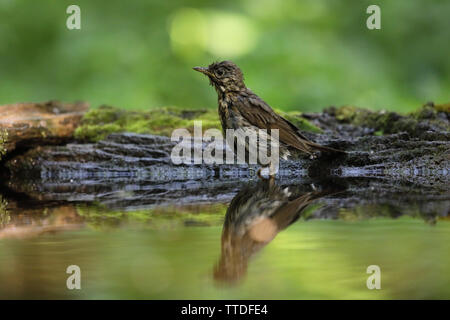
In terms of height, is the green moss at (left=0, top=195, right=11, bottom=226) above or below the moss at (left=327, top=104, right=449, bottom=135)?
below

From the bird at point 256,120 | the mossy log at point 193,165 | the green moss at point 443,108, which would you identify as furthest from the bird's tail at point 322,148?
the green moss at point 443,108

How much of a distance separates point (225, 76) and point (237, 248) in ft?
10.7

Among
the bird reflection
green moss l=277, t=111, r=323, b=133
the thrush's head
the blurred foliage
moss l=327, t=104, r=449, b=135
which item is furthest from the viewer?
the blurred foliage

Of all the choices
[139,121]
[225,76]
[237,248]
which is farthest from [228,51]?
[237,248]

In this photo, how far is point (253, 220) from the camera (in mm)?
3016

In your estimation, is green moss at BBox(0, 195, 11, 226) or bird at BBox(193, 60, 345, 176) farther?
bird at BBox(193, 60, 345, 176)

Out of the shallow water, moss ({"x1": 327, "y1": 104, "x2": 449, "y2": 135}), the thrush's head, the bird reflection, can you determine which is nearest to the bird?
the thrush's head

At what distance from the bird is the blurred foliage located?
2.35 meters

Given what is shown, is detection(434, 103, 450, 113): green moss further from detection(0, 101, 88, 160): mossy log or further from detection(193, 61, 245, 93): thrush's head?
detection(0, 101, 88, 160): mossy log

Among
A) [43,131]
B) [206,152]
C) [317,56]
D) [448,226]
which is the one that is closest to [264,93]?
[317,56]

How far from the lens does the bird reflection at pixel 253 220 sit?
2189 mm

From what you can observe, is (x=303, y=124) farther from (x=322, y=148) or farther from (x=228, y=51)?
(x=228, y=51)

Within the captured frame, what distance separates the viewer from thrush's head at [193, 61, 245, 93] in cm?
546

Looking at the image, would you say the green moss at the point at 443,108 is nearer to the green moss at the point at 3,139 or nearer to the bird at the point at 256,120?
the bird at the point at 256,120
